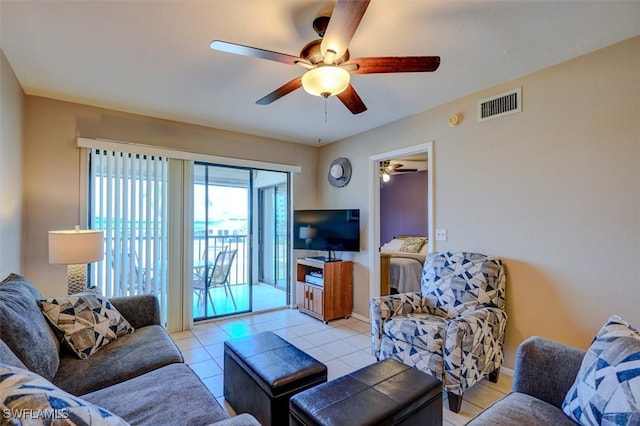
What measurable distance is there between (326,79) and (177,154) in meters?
2.50

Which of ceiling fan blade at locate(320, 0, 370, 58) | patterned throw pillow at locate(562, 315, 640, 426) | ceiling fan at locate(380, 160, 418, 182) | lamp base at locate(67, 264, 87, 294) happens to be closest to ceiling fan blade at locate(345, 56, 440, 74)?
ceiling fan blade at locate(320, 0, 370, 58)

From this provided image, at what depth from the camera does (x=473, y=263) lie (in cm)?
260

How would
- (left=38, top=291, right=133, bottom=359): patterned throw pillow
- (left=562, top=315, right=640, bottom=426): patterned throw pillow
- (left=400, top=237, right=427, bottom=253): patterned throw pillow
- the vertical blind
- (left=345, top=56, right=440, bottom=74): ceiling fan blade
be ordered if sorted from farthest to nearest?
(left=400, top=237, right=427, bottom=253): patterned throw pillow
the vertical blind
(left=38, top=291, right=133, bottom=359): patterned throw pillow
(left=345, top=56, right=440, bottom=74): ceiling fan blade
(left=562, top=315, right=640, bottom=426): patterned throw pillow

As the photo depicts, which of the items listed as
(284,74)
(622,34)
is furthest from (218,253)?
(622,34)

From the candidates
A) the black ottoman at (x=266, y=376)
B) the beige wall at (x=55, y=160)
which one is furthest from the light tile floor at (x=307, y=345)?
the beige wall at (x=55, y=160)

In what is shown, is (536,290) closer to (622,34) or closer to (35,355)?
(622,34)

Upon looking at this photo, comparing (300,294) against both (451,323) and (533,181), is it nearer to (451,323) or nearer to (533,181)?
(451,323)

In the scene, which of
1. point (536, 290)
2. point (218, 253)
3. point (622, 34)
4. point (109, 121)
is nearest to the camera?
point (622, 34)

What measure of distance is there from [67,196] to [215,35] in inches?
91.3

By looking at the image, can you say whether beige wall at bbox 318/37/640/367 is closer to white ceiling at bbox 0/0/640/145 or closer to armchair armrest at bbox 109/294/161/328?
white ceiling at bbox 0/0/640/145

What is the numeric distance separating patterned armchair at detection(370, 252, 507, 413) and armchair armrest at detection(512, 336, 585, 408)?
52cm

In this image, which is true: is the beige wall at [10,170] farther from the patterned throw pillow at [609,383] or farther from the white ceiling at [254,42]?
the patterned throw pillow at [609,383]

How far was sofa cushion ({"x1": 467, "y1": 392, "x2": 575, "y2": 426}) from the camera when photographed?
1282 millimetres

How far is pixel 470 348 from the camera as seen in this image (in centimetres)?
213
